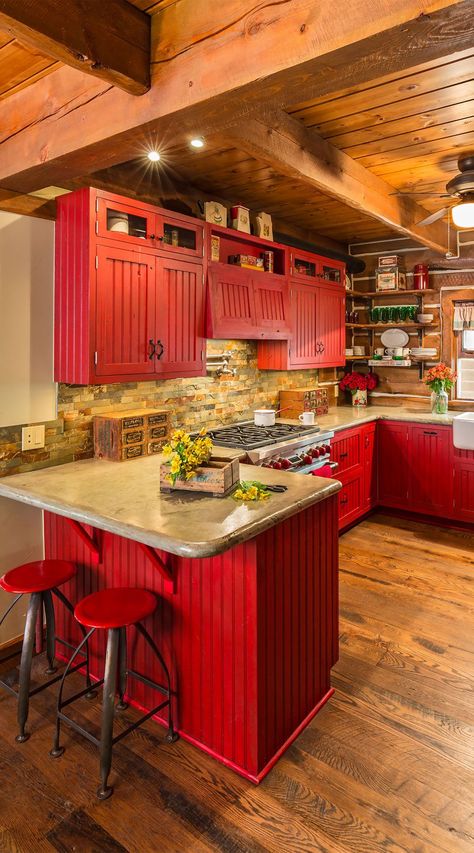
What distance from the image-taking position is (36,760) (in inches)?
78.2

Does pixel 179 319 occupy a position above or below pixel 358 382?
above

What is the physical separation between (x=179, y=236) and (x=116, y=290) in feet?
A: 2.31

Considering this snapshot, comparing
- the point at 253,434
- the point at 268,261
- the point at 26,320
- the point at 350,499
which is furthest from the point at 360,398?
the point at 26,320

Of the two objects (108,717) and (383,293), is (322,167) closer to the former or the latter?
(383,293)

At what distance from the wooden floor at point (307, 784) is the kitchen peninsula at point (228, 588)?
0.12 meters

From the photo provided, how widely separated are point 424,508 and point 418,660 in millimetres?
2196

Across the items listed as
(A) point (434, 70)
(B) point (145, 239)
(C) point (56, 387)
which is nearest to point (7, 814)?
(C) point (56, 387)

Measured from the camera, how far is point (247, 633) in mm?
1882

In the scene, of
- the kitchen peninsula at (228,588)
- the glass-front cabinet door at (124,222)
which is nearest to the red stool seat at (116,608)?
the kitchen peninsula at (228,588)

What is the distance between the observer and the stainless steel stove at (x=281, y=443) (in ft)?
10.5

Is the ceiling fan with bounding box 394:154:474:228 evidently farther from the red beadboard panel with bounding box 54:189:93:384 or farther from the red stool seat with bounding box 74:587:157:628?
the red stool seat with bounding box 74:587:157:628

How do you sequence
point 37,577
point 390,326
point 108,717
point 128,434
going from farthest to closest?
1. point 390,326
2. point 128,434
3. point 37,577
4. point 108,717

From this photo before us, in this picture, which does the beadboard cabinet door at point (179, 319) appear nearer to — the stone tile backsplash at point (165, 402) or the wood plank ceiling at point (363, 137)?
the stone tile backsplash at point (165, 402)

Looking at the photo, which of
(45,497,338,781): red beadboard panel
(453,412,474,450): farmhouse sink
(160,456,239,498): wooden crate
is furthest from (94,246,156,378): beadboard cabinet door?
(453,412,474,450): farmhouse sink
